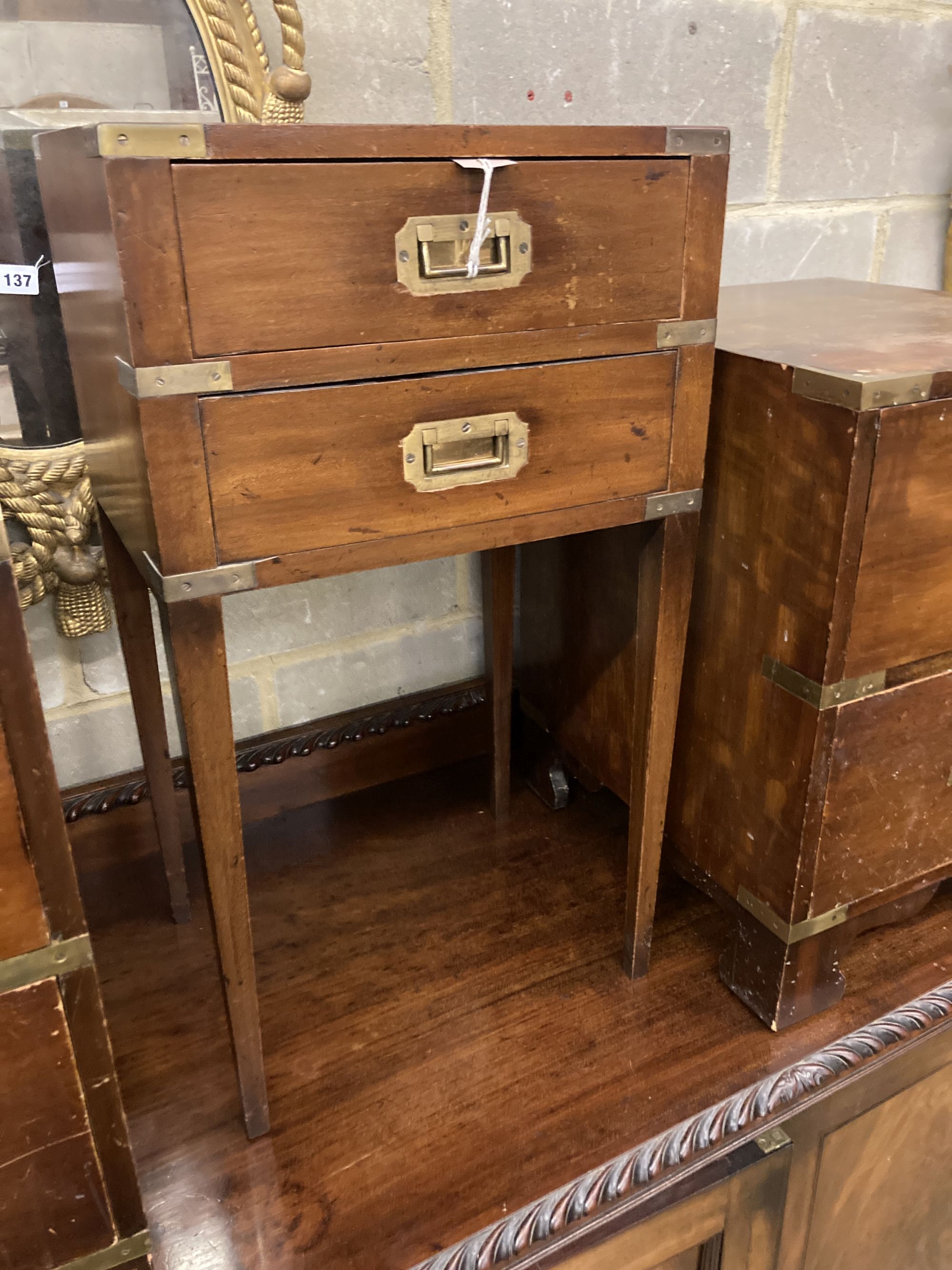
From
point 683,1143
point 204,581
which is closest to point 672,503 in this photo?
point 204,581

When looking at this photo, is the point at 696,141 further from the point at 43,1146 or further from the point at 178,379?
the point at 43,1146

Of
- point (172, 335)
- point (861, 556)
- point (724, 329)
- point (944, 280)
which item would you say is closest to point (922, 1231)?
point (861, 556)

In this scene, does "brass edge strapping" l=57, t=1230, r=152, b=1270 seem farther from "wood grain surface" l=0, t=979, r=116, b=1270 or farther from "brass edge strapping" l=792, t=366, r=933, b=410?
"brass edge strapping" l=792, t=366, r=933, b=410

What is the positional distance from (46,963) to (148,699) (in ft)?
1.61

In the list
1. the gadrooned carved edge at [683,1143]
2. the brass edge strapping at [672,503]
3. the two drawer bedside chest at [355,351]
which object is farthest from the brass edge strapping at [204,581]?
the gadrooned carved edge at [683,1143]

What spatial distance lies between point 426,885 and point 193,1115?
15.2 inches

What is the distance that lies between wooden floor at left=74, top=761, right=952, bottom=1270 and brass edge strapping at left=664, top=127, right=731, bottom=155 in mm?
812

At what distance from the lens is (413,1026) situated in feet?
3.37

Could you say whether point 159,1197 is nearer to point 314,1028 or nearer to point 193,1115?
point 193,1115

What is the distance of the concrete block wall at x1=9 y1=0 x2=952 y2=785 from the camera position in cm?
114

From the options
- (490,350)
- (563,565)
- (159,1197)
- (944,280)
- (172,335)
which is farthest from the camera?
(944,280)

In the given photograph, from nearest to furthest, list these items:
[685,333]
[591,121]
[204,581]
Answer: [204,581]
[685,333]
[591,121]

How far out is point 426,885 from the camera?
1.23 meters

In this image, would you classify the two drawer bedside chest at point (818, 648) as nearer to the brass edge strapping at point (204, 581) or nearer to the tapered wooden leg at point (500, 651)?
the tapered wooden leg at point (500, 651)
